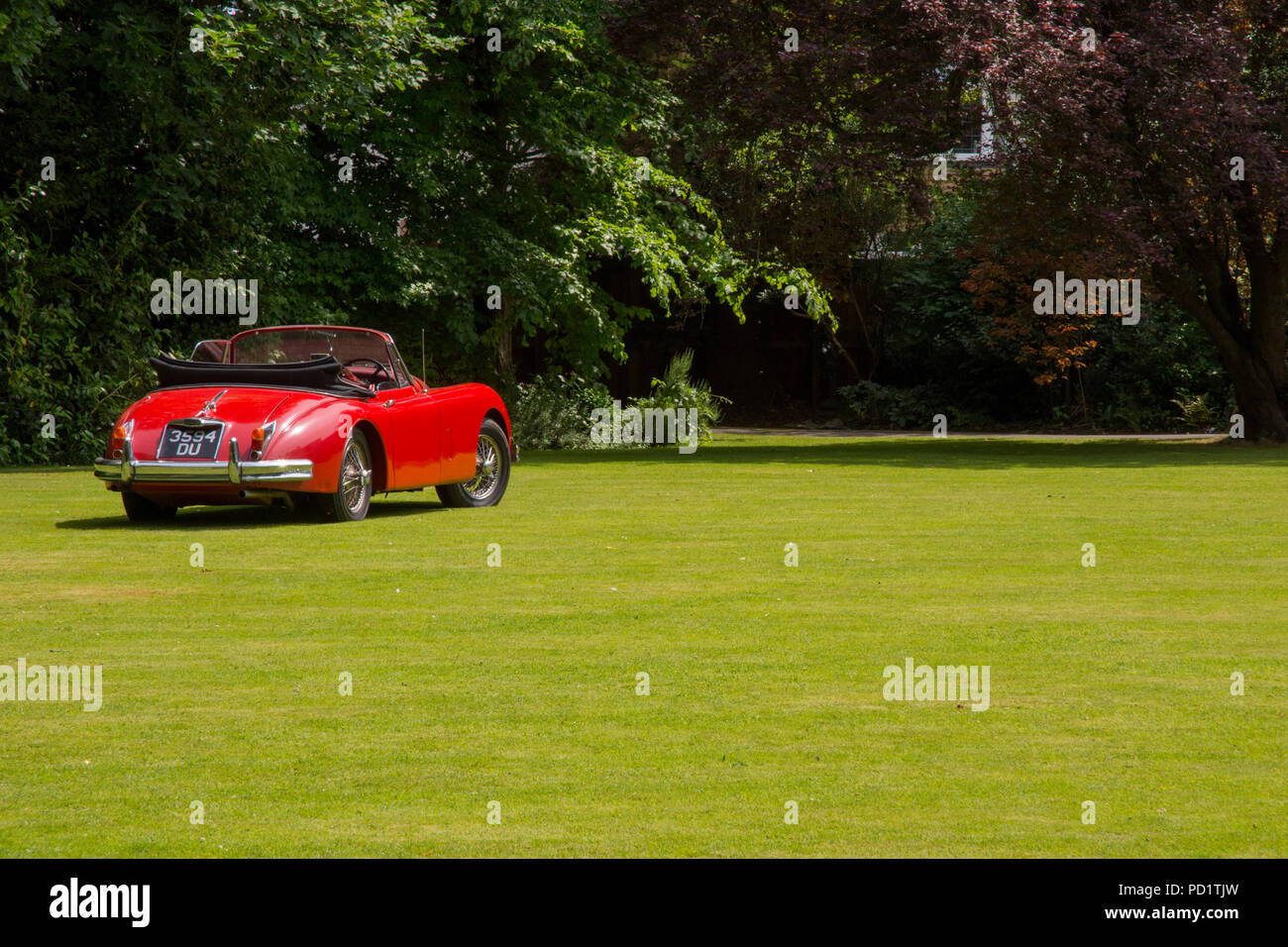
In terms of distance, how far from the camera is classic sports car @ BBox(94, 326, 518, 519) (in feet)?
45.0

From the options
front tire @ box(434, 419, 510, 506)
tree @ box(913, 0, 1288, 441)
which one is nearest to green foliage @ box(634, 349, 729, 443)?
tree @ box(913, 0, 1288, 441)

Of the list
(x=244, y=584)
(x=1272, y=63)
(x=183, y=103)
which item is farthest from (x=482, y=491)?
(x=1272, y=63)

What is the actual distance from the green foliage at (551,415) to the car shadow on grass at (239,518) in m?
10.5

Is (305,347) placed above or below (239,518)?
above

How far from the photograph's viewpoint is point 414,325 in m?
26.8

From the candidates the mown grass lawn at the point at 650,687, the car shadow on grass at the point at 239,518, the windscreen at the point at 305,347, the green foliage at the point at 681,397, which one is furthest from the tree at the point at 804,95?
the mown grass lawn at the point at 650,687

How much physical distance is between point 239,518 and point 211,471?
62.9 inches

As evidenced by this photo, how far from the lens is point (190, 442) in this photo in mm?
13766

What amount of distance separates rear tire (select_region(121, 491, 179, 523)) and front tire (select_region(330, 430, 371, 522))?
1632mm

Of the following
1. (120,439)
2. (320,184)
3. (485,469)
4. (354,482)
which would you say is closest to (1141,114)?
(320,184)

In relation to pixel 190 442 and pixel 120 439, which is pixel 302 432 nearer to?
pixel 190 442

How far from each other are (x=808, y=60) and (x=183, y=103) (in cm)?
902

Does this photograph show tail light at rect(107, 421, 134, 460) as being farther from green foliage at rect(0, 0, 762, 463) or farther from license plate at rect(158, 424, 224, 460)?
green foliage at rect(0, 0, 762, 463)

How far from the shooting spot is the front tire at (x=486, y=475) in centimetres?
1611
